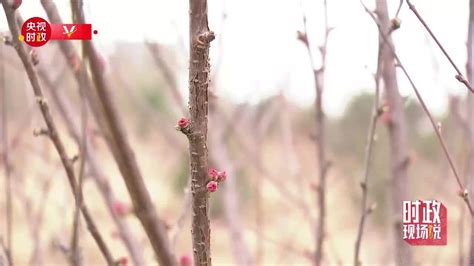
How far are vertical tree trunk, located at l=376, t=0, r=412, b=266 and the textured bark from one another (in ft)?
0.92

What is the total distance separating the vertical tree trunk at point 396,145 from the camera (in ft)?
2.53

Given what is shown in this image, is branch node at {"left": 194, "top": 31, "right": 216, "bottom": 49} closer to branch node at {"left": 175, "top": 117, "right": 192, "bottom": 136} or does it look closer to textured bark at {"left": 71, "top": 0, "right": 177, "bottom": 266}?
branch node at {"left": 175, "top": 117, "right": 192, "bottom": 136}

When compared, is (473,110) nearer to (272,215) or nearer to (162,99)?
(272,215)

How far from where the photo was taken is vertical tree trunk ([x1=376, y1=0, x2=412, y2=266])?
2.53 feet

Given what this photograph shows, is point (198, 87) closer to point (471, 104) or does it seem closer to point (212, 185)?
Answer: point (212, 185)

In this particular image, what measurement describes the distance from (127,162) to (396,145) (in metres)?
0.37

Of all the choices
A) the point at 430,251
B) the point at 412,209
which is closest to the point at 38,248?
the point at 412,209

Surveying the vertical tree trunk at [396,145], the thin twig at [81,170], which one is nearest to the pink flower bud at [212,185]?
the thin twig at [81,170]

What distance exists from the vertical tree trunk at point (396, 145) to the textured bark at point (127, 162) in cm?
28

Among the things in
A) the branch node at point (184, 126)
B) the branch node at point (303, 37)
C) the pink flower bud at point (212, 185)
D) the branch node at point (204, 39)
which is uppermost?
the branch node at point (303, 37)

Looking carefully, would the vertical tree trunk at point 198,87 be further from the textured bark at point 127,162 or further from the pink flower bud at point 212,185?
the textured bark at point 127,162

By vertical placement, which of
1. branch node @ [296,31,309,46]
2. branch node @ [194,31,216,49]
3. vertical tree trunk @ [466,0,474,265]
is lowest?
branch node @ [194,31,216,49]

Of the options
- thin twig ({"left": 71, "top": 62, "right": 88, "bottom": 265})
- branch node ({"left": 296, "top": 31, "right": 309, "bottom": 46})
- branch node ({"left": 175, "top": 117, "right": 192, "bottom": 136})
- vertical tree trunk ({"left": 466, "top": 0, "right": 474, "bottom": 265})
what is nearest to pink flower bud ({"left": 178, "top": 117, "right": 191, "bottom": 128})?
branch node ({"left": 175, "top": 117, "right": 192, "bottom": 136})

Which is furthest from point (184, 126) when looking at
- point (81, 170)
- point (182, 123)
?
point (81, 170)
